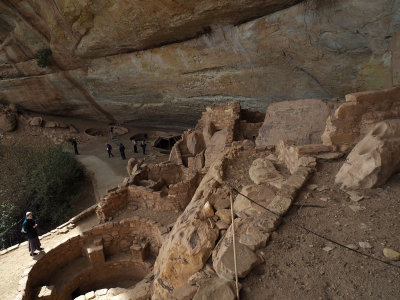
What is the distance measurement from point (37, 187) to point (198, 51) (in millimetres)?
8802

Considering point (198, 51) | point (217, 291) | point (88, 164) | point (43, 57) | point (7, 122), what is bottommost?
point (88, 164)

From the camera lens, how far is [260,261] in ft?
8.68

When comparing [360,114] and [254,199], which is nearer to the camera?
[254,199]

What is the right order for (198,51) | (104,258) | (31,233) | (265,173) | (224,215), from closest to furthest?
(224,215) < (265,173) < (31,233) < (104,258) < (198,51)

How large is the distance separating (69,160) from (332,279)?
499 inches

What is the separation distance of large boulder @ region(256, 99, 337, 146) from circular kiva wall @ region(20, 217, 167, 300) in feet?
12.8

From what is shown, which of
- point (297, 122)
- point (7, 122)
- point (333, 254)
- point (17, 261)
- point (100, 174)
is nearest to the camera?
point (333, 254)

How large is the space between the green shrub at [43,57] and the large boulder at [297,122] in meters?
12.9

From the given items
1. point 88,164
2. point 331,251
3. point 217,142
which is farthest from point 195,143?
point 331,251

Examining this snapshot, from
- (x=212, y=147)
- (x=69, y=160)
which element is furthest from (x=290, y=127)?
(x=69, y=160)

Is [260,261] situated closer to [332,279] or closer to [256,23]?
[332,279]

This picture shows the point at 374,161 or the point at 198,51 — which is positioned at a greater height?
the point at 198,51

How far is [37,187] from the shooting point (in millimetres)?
10766

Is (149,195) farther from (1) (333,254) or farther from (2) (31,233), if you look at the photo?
(1) (333,254)
